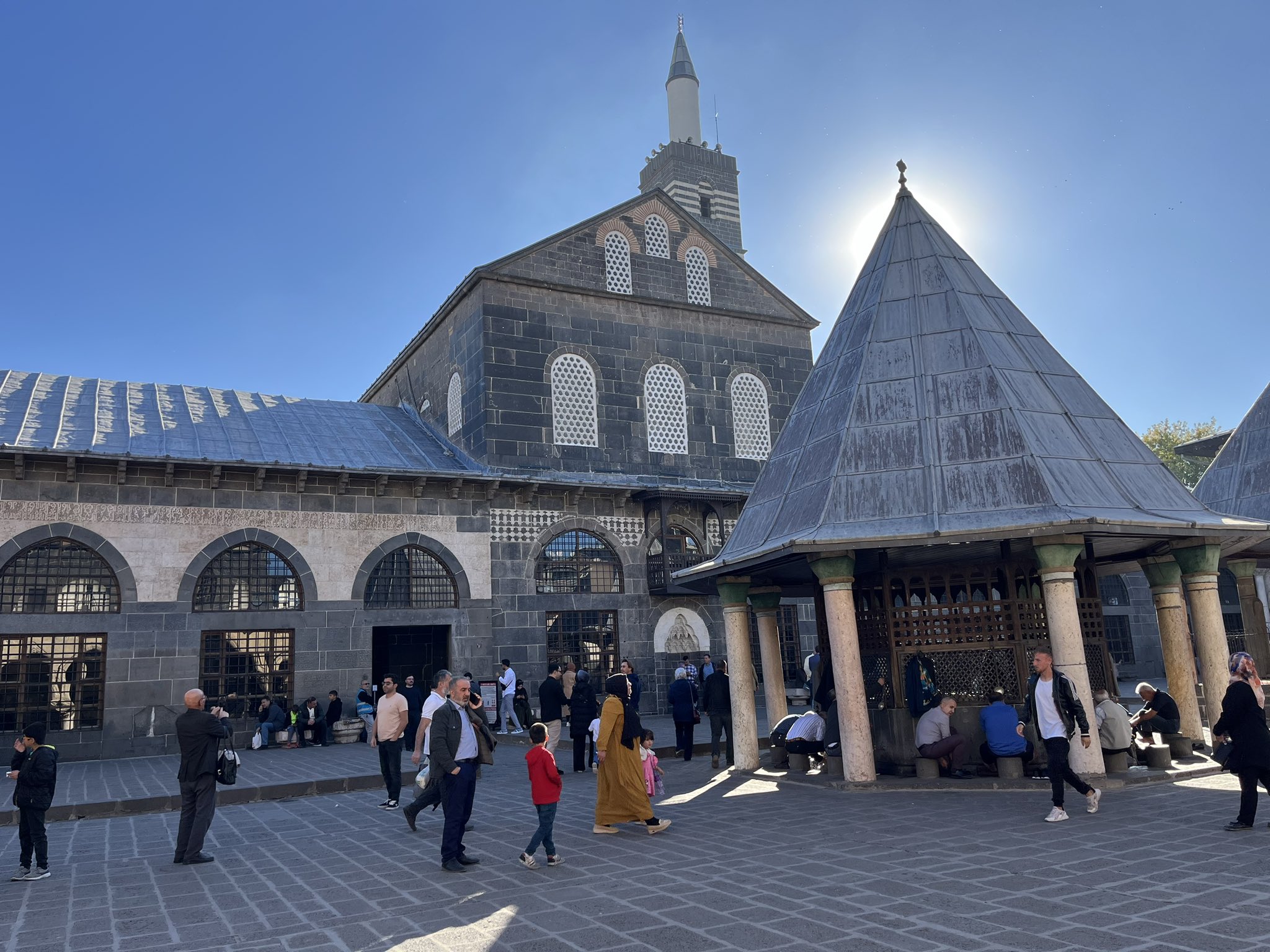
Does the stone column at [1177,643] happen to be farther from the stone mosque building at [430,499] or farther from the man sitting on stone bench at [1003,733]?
the stone mosque building at [430,499]

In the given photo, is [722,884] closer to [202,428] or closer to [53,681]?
[53,681]

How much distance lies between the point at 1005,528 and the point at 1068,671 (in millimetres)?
1633

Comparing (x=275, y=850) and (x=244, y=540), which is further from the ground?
(x=244, y=540)

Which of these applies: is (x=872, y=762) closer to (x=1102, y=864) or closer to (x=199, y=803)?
(x=1102, y=864)

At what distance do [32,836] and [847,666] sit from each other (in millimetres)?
8023

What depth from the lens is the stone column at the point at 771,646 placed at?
44.4 feet

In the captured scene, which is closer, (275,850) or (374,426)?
(275,850)

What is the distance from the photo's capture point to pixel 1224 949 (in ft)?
15.4

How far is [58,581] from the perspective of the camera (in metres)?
18.2

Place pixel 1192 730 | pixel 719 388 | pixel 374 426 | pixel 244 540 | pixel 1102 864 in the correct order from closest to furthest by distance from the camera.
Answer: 1. pixel 1102 864
2. pixel 1192 730
3. pixel 244 540
4. pixel 374 426
5. pixel 719 388

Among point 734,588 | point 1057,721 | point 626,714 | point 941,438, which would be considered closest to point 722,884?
point 626,714

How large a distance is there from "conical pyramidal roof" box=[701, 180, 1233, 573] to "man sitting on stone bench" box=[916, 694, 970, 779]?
230 centimetres

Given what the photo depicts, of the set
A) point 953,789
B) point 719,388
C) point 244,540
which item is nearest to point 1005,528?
point 953,789

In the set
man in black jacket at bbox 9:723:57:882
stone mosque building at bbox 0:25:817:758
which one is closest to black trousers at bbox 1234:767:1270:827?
man in black jacket at bbox 9:723:57:882
